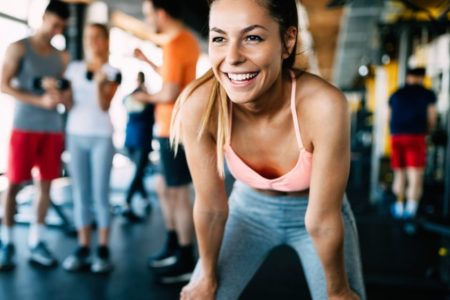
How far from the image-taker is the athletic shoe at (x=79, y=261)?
84.5 inches

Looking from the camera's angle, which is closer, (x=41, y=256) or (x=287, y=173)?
(x=287, y=173)

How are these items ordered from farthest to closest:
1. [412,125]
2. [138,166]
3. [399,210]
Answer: [399,210], [412,125], [138,166]

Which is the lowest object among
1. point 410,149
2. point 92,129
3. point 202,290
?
point 202,290

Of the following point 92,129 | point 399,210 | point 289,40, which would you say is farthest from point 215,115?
point 399,210

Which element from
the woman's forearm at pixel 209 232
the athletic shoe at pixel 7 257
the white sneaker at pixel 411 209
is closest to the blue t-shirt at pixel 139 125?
the athletic shoe at pixel 7 257

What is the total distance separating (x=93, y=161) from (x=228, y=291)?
47.7 inches

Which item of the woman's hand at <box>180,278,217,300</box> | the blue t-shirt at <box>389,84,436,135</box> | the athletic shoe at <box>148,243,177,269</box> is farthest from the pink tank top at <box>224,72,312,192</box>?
the blue t-shirt at <box>389,84,436,135</box>

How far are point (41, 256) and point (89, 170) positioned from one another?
0.50 m

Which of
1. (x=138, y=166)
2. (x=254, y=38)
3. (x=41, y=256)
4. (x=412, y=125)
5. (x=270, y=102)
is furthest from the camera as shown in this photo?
(x=412, y=125)

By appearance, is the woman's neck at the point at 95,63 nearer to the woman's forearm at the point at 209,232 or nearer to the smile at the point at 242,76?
the woman's forearm at the point at 209,232

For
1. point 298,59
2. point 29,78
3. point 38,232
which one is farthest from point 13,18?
point 298,59

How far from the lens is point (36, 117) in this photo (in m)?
2.16

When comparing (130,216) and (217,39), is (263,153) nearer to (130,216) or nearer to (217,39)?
(217,39)

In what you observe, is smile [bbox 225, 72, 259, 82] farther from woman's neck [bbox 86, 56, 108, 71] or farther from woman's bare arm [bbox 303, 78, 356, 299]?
woman's neck [bbox 86, 56, 108, 71]
